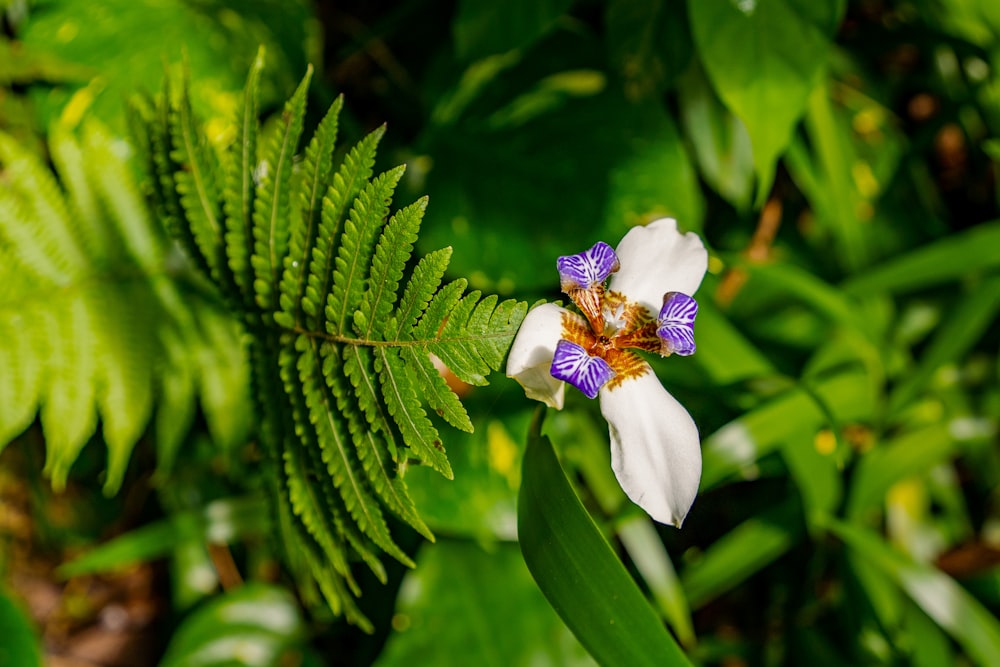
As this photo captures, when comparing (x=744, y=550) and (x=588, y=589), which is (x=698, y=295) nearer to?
(x=744, y=550)

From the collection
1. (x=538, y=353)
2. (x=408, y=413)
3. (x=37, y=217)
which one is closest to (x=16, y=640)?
(x=37, y=217)

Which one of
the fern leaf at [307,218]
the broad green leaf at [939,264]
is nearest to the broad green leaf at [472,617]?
the fern leaf at [307,218]

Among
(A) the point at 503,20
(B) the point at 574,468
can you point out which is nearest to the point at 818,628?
(B) the point at 574,468

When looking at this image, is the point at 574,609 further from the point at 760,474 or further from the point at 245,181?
the point at 760,474

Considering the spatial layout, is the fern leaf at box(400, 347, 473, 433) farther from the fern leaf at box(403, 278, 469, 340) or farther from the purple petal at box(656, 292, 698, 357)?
the purple petal at box(656, 292, 698, 357)

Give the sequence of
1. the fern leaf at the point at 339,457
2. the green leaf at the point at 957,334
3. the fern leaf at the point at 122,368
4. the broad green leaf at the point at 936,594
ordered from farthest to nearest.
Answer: the green leaf at the point at 957,334, the broad green leaf at the point at 936,594, the fern leaf at the point at 122,368, the fern leaf at the point at 339,457

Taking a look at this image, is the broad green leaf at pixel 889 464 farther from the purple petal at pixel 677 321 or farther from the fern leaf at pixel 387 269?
the fern leaf at pixel 387 269

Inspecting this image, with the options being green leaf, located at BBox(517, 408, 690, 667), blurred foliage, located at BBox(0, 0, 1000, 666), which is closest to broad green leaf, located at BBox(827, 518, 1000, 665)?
blurred foliage, located at BBox(0, 0, 1000, 666)
